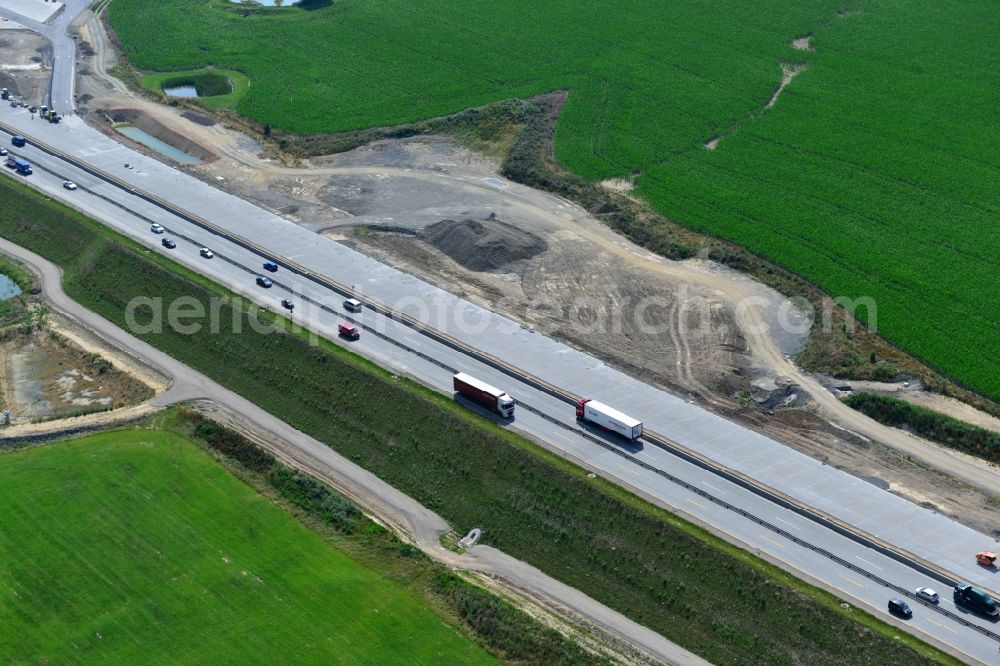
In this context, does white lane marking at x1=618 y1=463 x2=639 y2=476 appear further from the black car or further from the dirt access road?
the black car

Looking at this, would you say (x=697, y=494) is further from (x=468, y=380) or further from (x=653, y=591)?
(x=468, y=380)

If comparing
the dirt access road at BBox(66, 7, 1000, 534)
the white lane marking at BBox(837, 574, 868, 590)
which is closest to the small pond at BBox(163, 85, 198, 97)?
the dirt access road at BBox(66, 7, 1000, 534)

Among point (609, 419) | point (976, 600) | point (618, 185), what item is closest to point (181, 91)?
point (618, 185)

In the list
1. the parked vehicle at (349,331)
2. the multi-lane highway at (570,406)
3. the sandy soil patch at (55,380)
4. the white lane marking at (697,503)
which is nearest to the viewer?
the multi-lane highway at (570,406)

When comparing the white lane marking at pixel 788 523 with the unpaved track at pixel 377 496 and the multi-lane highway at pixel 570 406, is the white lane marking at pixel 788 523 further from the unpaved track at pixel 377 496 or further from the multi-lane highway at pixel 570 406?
the unpaved track at pixel 377 496

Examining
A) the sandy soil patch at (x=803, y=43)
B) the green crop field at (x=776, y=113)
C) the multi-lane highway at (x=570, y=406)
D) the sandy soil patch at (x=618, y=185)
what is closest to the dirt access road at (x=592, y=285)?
the multi-lane highway at (x=570, y=406)

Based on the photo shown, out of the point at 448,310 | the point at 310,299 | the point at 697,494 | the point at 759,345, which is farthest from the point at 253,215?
the point at 697,494
